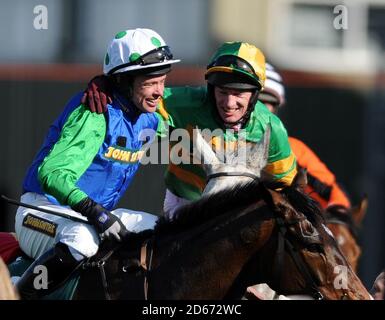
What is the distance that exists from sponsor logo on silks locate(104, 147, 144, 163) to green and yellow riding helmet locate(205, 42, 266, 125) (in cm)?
57

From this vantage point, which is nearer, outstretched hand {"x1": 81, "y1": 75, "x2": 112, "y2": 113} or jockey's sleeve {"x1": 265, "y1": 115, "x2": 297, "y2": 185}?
outstretched hand {"x1": 81, "y1": 75, "x2": 112, "y2": 113}

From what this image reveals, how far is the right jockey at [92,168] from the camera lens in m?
4.70

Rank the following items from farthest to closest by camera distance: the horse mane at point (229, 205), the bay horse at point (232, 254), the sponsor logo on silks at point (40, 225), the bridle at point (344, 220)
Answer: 1. the bridle at point (344, 220)
2. the sponsor logo on silks at point (40, 225)
3. the horse mane at point (229, 205)
4. the bay horse at point (232, 254)

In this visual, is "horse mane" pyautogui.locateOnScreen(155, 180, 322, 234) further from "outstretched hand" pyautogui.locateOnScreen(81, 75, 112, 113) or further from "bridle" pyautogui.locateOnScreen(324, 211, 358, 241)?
"bridle" pyautogui.locateOnScreen(324, 211, 358, 241)

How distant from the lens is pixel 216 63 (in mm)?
5551

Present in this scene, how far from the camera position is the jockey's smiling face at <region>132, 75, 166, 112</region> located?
512cm

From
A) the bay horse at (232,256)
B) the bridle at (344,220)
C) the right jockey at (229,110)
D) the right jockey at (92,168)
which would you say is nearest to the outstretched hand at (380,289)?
the right jockey at (229,110)

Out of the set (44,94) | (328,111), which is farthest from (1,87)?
(328,111)

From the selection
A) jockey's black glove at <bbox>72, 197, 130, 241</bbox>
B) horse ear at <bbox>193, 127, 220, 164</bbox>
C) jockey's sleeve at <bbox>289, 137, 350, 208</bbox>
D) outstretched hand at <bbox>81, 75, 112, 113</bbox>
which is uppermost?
outstretched hand at <bbox>81, 75, 112, 113</bbox>

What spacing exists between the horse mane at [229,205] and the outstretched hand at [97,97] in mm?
582

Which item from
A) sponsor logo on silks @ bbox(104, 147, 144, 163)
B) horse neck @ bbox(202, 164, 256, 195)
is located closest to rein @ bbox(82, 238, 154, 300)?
horse neck @ bbox(202, 164, 256, 195)

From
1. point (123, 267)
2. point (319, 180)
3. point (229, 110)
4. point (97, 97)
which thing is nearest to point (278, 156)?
point (229, 110)

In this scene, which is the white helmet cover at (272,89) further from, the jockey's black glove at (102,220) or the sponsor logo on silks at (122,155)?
the jockey's black glove at (102,220)
